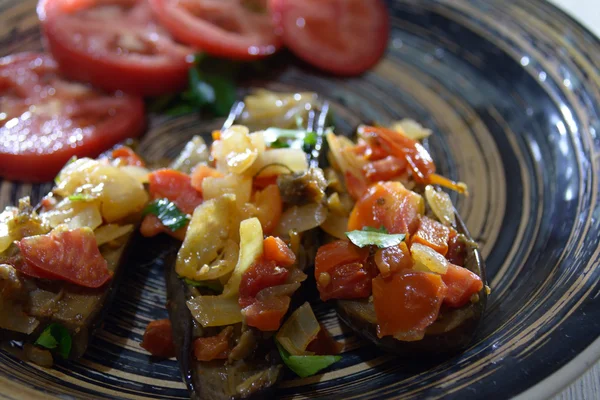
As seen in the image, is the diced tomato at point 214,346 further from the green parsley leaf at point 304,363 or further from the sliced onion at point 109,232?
the sliced onion at point 109,232

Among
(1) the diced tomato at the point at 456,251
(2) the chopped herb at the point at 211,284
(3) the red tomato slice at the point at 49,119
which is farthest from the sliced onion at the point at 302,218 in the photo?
(3) the red tomato slice at the point at 49,119

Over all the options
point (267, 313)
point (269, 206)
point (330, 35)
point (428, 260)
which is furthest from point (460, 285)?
point (330, 35)

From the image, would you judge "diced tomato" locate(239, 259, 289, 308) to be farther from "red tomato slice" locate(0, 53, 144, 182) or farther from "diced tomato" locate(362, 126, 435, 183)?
"red tomato slice" locate(0, 53, 144, 182)

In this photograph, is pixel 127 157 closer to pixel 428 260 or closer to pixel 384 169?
pixel 384 169

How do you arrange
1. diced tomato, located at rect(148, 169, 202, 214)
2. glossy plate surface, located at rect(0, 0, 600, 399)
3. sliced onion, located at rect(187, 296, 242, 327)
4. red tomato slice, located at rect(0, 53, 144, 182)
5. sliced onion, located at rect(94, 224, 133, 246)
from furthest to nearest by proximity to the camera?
red tomato slice, located at rect(0, 53, 144, 182) → diced tomato, located at rect(148, 169, 202, 214) → sliced onion, located at rect(94, 224, 133, 246) → sliced onion, located at rect(187, 296, 242, 327) → glossy plate surface, located at rect(0, 0, 600, 399)

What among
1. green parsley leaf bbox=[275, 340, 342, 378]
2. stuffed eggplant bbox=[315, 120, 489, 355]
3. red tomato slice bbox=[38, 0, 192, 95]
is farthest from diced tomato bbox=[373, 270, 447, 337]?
red tomato slice bbox=[38, 0, 192, 95]

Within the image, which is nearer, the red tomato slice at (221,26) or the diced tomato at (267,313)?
the diced tomato at (267,313)

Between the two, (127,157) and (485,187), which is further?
(485,187)
